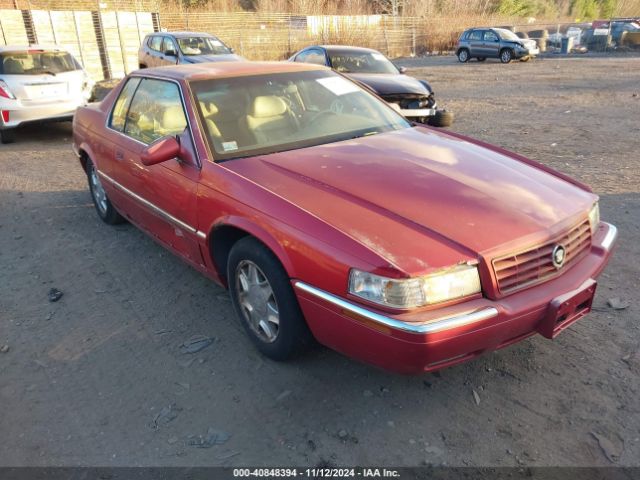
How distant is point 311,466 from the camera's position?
2.40m

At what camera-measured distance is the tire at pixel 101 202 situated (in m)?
5.17

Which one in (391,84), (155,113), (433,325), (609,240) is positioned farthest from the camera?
(391,84)

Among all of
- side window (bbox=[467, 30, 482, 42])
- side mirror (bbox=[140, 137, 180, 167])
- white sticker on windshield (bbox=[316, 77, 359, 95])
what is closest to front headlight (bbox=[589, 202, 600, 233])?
white sticker on windshield (bbox=[316, 77, 359, 95])

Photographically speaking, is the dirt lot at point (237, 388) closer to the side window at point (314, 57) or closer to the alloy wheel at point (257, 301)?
the alloy wheel at point (257, 301)

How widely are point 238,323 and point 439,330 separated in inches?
66.1

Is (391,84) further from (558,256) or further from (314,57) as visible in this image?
(558,256)

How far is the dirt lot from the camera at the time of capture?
8.18ft

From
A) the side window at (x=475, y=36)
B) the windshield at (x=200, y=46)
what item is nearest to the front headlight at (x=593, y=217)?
the windshield at (x=200, y=46)

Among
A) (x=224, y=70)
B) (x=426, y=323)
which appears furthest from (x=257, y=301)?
(x=224, y=70)

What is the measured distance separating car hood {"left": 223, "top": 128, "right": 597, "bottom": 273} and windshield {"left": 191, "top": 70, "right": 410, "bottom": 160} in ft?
0.59

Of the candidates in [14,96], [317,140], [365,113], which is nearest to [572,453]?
[317,140]

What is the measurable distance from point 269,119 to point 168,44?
1109 centimetres

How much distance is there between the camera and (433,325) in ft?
7.50

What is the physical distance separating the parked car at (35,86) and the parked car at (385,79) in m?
4.37
